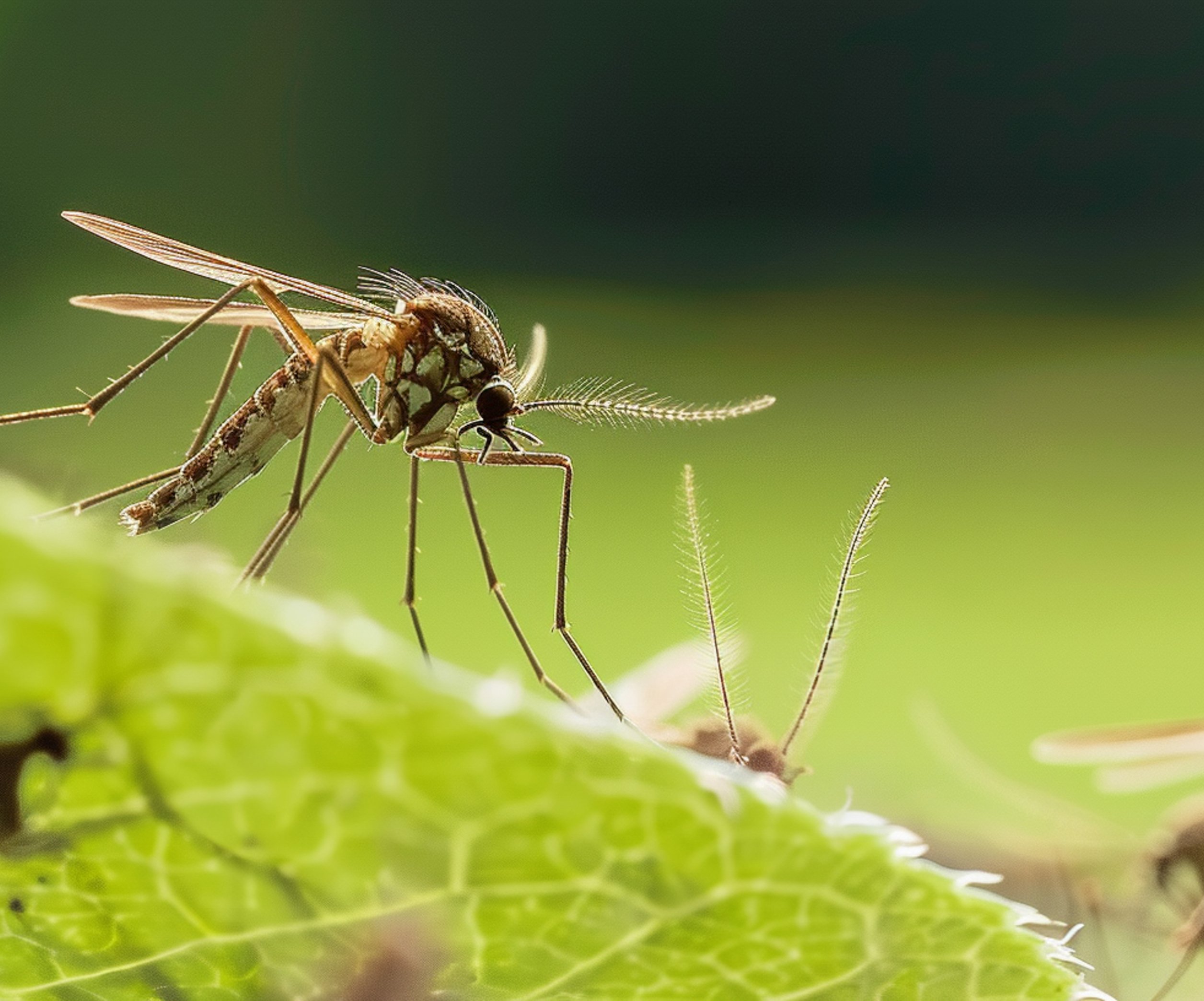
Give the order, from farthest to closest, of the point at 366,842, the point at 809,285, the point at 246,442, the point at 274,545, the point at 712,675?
the point at 809,285 → the point at 246,442 → the point at 274,545 → the point at 712,675 → the point at 366,842

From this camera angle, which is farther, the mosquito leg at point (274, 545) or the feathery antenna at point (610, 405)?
the feathery antenna at point (610, 405)

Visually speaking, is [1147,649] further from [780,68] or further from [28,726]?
[780,68]

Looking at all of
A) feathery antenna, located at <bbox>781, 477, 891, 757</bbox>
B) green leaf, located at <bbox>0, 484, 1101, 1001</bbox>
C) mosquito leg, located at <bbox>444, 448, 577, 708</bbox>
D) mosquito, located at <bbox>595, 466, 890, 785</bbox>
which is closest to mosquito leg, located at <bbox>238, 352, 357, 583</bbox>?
mosquito leg, located at <bbox>444, 448, 577, 708</bbox>

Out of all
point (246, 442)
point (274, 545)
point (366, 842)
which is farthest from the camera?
point (246, 442)

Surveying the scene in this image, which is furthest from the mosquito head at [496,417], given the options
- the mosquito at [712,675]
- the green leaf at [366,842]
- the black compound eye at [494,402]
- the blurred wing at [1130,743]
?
the green leaf at [366,842]

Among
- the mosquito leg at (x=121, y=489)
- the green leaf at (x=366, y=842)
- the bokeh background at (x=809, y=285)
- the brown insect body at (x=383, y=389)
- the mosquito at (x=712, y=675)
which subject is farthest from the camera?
the bokeh background at (x=809, y=285)

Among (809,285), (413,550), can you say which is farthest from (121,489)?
(809,285)

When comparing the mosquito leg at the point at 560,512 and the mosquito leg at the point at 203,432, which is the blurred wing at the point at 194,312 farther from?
the mosquito leg at the point at 560,512

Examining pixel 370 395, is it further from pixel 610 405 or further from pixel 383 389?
pixel 610 405
